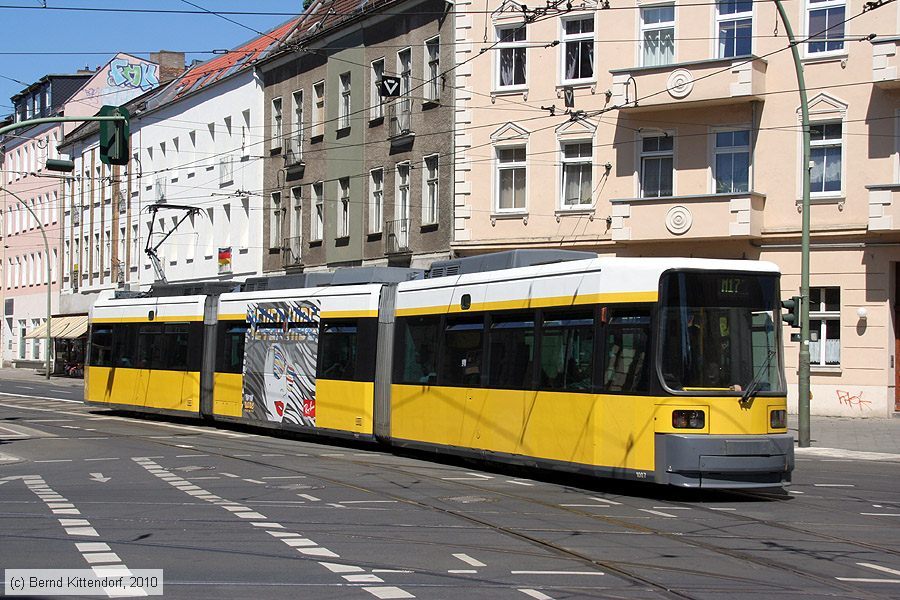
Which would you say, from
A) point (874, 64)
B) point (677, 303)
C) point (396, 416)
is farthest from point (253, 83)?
point (677, 303)

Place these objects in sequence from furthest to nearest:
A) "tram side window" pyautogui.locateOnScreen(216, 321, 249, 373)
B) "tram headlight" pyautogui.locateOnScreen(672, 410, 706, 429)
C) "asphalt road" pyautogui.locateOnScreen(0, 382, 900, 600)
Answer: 1. "tram side window" pyautogui.locateOnScreen(216, 321, 249, 373)
2. "tram headlight" pyautogui.locateOnScreen(672, 410, 706, 429)
3. "asphalt road" pyautogui.locateOnScreen(0, 382, 900, 600)

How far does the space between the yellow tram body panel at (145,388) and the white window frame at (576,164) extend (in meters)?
11.4

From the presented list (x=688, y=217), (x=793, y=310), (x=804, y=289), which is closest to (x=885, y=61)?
(x=688, y=217)

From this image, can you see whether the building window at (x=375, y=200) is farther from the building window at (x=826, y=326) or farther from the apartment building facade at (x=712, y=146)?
the building window at (x=826, y=326)

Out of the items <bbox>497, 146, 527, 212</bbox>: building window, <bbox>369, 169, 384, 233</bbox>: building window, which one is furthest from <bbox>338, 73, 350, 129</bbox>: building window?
<bbox>497, 146, 527, 212</bbox>: building window

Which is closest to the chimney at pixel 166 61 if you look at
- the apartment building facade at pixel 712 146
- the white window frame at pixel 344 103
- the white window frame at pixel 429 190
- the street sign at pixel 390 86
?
the white window frame at pixel 344 103

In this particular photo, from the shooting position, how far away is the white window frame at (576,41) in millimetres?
31891

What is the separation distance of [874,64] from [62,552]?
22391mm

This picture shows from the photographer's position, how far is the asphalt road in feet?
29.1

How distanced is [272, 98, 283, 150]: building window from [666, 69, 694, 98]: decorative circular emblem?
18.9 metres

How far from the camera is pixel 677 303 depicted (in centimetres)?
1399

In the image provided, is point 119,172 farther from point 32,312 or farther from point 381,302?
Answer: point 381,302

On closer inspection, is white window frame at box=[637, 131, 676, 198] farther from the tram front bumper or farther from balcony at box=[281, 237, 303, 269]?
the tram front bumper

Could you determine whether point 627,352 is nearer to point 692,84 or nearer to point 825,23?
point 692,84
